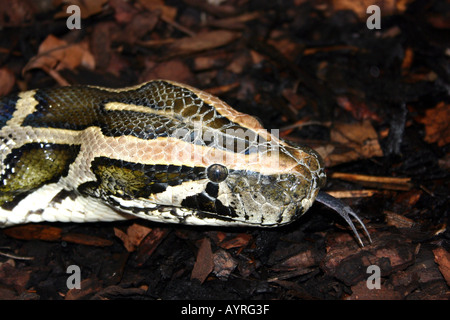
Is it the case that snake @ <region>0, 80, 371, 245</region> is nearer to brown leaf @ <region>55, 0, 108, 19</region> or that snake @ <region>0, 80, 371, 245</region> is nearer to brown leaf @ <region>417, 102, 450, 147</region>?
brown leaf @ <region>417, 102, 450, 147</region>

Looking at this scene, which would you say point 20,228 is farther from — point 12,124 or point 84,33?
point 84,33

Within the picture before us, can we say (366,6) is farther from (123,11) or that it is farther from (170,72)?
(123,11)

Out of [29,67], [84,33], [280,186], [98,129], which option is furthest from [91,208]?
[84,33]

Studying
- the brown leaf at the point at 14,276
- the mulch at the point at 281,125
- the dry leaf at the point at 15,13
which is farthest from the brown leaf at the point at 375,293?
the dry leaf at the point at 15,13

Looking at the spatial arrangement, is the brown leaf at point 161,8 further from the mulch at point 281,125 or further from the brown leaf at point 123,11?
the brown leaf at point 123,11

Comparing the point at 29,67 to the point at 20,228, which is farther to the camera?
the point at 29,67
